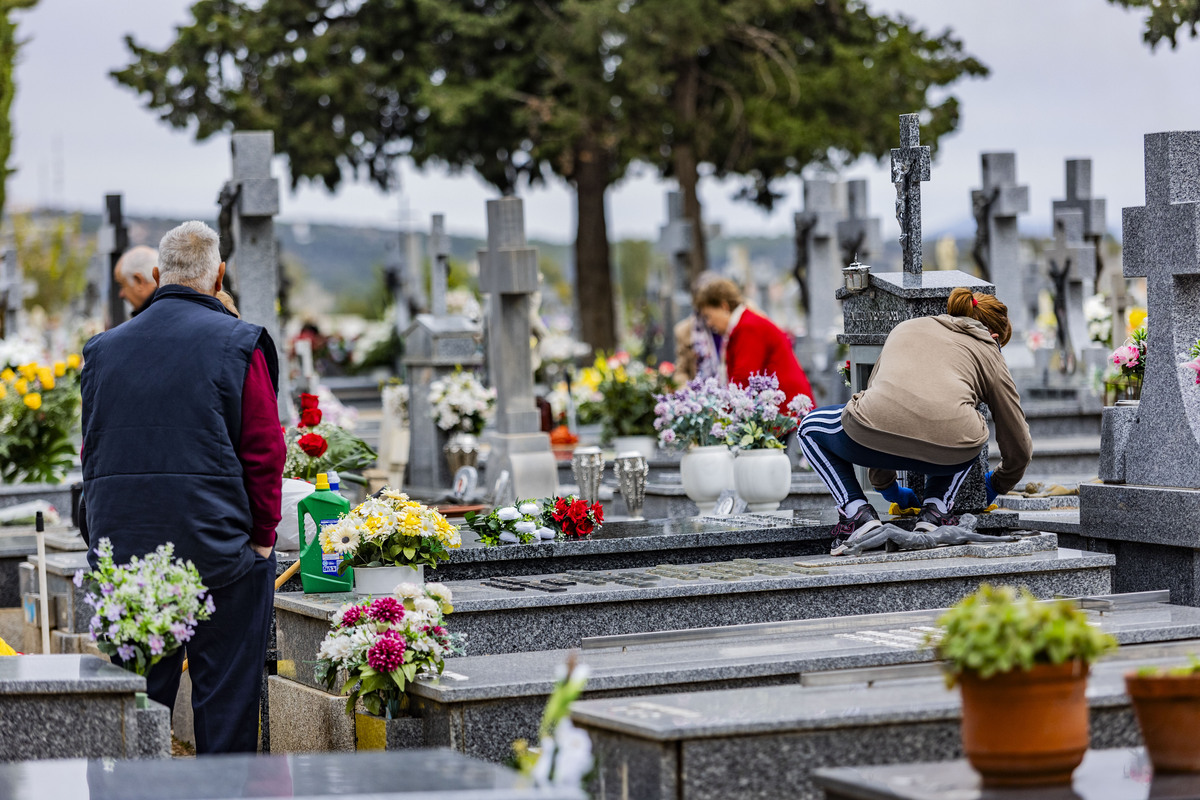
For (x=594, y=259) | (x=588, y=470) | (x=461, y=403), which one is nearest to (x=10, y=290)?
(x=594, y=259)

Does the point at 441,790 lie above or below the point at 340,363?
below

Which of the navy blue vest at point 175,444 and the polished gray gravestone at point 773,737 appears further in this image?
the navy blue vest at point 175,444

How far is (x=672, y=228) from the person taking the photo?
22.1 m

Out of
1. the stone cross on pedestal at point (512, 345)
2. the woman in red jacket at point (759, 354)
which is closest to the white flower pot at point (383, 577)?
the woman in red jacket at point (759, 354)

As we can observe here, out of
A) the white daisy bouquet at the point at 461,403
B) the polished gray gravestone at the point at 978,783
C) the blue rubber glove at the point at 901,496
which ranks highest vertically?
the white daisy bouquet at the point at 461,403

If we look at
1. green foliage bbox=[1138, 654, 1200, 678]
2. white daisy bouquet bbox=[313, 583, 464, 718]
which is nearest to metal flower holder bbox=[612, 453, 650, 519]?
white daisy bouquet bbox=[313, 583, 464, 718]

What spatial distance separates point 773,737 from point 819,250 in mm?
16915

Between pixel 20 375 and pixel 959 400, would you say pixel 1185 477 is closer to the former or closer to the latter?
pixel 959 400

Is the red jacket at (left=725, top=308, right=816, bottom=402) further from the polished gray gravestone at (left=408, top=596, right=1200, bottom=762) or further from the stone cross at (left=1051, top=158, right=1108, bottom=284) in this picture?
the stone cross at (left=1051, top=158, right=1108, bottom=284)

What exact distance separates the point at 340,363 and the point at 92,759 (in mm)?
23731

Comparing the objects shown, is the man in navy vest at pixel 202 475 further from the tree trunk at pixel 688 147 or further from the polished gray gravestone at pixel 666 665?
the tree trunk at pixel 688 147

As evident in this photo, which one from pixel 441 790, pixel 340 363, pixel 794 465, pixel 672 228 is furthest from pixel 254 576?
pixel 340 363

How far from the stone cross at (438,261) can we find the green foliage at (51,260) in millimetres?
25359

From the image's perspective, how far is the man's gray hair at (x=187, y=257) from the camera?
6.01 m
